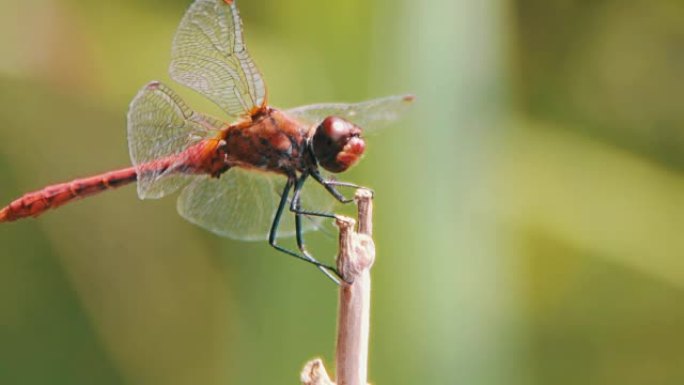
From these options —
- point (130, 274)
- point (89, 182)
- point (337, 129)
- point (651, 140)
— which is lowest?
point (130, 274)

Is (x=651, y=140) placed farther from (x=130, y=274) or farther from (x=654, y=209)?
(x=130, y=274)

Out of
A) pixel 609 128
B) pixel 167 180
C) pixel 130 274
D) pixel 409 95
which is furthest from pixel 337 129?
pixel 609 128

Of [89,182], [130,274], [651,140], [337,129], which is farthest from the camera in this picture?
[651,140]

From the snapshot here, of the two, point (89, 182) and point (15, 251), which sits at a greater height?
point (89, 182)

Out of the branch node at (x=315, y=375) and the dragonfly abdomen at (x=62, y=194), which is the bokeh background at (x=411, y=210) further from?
the branch node at (x=315, y=375)

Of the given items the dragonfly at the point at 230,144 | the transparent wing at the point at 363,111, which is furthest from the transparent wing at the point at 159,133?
the transparent wing at the point at 363,111

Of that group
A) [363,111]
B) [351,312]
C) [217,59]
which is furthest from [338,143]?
[351,312]

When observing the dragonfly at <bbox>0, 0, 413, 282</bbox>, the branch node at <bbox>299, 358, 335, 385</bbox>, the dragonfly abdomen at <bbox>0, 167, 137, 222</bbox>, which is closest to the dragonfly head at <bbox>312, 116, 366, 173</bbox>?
the dragonfly at <bbox>0, 0, 413, 282</bbox>

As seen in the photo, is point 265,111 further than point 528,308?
No
